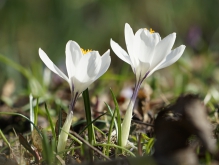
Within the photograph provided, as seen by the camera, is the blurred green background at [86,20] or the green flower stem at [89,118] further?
the blurred green background at [86,20]

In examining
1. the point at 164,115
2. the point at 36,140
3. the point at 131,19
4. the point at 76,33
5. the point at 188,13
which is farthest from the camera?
the point at 188,13

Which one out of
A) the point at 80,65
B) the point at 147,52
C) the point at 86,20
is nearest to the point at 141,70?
the point at 147,52

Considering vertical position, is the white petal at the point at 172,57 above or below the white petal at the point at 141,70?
above

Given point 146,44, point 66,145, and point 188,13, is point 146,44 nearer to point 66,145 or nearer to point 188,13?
point 66,145

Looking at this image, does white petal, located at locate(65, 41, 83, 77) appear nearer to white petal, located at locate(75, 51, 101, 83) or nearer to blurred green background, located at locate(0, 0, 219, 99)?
white petal, located at locate(75, 51, 101, 83)

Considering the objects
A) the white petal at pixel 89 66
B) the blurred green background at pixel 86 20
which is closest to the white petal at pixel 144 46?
the white petal at pixel 89 66

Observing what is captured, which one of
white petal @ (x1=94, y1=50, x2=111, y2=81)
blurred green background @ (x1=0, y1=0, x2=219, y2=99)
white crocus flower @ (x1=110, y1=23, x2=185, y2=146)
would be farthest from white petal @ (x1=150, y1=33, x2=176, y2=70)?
blurred green background @ (x1=0, y1=0, x2=219, y2=99)

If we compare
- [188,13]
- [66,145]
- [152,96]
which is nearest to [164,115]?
[66,145]

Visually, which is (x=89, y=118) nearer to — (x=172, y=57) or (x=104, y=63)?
(x=104, y=63)

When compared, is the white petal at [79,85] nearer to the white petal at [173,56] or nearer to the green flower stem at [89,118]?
the green flower stem at [89,118]
